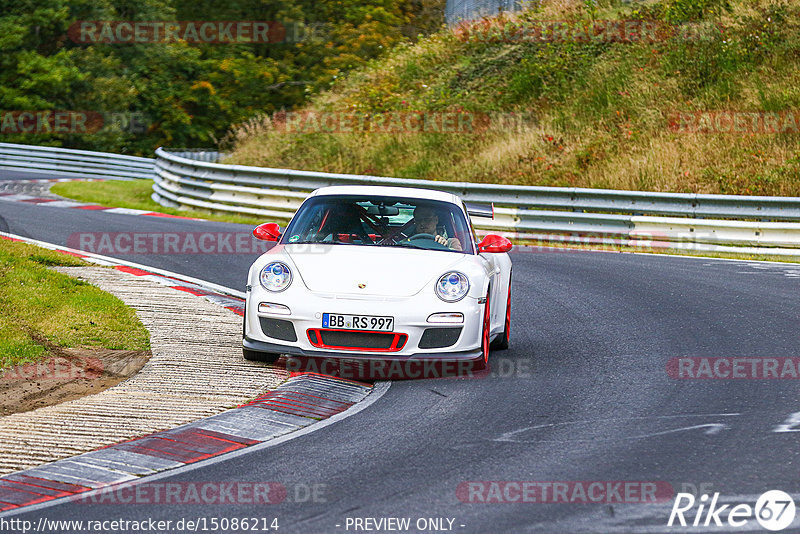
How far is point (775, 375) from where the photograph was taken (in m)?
8.41

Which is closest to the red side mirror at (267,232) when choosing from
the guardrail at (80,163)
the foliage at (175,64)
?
the guardrail at (80,163)

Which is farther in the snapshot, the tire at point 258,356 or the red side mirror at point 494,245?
the red side mirror at point 494,245

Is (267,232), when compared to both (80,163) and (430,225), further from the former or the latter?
(80,163)

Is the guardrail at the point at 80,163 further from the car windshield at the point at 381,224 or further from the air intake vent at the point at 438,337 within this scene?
the air intake vent at the point at 438,337

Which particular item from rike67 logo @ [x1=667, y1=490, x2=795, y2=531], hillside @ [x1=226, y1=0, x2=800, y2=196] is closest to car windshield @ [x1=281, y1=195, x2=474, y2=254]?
rike67 logo @ [x1=667, y1=490, x2=795, y2=531]

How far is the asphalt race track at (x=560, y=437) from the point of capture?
17.1 feet

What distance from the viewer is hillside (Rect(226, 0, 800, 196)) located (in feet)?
73.1

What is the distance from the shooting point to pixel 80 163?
116 feet

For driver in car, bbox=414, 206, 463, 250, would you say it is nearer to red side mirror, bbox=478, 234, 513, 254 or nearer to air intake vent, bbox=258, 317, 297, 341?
red side mirror, bbox=478, 234, 513, 254

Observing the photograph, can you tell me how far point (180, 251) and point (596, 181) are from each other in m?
9.79

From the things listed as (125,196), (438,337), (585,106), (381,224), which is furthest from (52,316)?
(585,106)

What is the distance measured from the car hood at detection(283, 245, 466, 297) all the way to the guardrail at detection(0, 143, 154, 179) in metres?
27.2

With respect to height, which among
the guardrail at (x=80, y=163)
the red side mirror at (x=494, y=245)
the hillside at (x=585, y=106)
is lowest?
the red side mirror at (x=494, y=245)

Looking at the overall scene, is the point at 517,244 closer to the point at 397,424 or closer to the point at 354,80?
the point at 397,424
